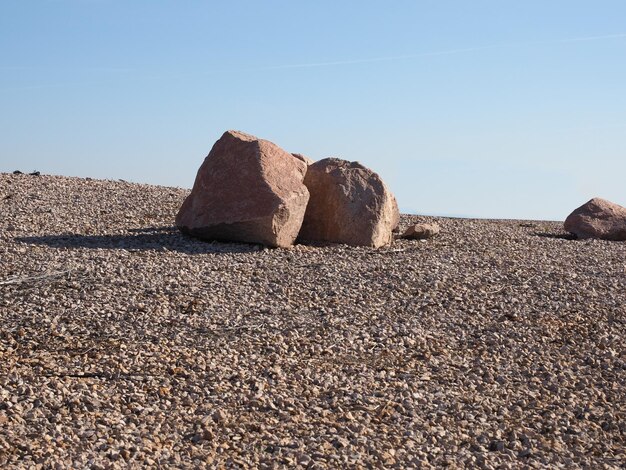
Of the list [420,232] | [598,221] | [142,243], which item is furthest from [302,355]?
[598,221]

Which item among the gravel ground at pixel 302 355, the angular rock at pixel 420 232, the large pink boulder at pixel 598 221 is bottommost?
the gravel ground at pixel 302 355

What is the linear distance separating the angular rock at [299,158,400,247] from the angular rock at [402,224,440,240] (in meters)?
0.89

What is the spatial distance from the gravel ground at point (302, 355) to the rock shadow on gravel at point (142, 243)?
0.26ft

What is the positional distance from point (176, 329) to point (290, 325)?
1.28 metres

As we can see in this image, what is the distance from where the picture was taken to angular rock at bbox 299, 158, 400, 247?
14758mm

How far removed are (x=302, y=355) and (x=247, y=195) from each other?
548cm

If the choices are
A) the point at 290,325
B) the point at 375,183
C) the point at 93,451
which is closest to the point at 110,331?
the point at 290,325

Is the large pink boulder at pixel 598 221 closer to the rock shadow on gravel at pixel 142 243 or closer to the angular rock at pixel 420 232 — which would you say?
the angular rock at pixel 420 232

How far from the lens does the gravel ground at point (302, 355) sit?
6574 mm

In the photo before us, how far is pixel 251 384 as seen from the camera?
7723mm

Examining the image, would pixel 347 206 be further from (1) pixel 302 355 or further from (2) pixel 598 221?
(2) pixel 598 221

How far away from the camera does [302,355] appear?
867cm

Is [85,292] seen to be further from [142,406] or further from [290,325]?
[142,406]

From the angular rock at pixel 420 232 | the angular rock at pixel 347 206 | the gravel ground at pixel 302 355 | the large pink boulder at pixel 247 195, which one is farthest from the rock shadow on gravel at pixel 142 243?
the angular rock at pixel 420 232
